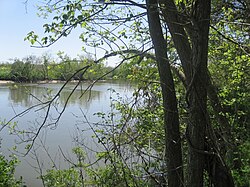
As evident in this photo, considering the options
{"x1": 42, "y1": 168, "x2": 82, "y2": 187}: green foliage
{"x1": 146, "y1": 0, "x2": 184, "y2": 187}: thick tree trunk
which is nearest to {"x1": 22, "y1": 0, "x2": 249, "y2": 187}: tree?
{"x1": 146, "y1": 0, "x2": 184, "y2": 187}: thick tree trunk

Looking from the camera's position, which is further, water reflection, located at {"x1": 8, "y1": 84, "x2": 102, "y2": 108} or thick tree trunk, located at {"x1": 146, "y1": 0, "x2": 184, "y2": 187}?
water reflection, located at {"x1": 8, "y1": 84, "x2": 102, "y2": 108}

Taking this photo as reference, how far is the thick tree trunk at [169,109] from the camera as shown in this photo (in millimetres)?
2434

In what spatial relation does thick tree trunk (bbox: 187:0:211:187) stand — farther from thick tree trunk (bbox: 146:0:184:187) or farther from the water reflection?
the water reflection

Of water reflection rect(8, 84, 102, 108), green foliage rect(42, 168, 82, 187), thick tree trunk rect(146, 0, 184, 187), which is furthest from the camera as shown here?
green foliage rect(42, 168, 82, 187)

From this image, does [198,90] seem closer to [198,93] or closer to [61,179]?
[198,93]

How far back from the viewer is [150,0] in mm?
2301

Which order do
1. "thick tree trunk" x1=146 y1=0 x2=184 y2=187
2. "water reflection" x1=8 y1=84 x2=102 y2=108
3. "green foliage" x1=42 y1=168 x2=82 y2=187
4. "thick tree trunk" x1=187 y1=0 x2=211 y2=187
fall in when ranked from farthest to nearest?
1. "green foliage" x1=42 y1=168 x2=82 y2=187
2. "water reflection" x1=8 y1=84 x2=102 y2=108
3. "thick tree trunk" x1=146 y1=0 x2=184 y2=187
4. "thick tree trunk" x1=187 y1=0 x2=211 y2=187

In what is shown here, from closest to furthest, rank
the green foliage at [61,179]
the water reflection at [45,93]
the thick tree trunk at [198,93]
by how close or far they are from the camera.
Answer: the thick tree trunk at [198,93]
the water reflection at [45,93]
the green foliage at [61,179]

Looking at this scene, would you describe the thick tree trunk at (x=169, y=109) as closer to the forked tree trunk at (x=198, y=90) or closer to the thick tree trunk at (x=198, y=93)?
the forked tree trunk at (x=198, y=90)

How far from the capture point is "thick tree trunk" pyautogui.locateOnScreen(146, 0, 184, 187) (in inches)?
95.8

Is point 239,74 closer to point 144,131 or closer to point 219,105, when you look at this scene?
point 219,105

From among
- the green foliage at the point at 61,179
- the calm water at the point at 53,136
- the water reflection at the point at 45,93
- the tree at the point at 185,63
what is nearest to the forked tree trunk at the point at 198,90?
the tree at the point at 185,63

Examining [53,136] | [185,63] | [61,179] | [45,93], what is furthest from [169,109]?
[53,136]

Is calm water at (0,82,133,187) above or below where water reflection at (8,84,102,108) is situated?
below
